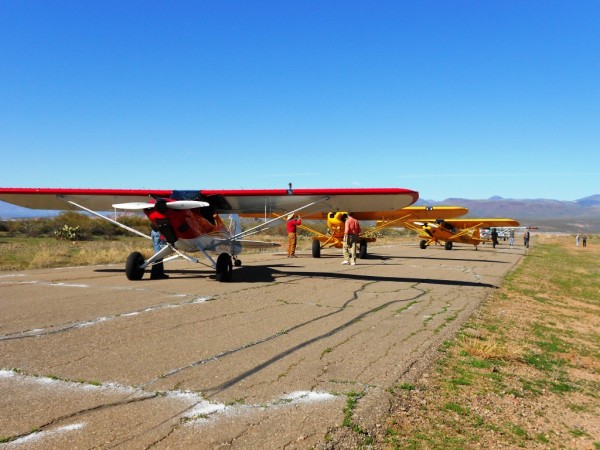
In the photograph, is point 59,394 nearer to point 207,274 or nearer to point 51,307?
point 51,307

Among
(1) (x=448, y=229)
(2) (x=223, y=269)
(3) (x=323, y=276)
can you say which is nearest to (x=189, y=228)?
(2) (x=223, y=269)

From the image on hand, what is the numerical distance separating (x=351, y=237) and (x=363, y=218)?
7.12 meters

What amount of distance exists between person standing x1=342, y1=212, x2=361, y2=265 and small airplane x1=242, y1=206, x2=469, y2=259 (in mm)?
1796

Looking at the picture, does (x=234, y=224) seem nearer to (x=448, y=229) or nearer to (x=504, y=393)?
(x=504, y=393)

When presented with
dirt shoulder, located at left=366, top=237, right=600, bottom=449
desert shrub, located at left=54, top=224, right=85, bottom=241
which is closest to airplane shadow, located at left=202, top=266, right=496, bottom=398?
dirt shoulder, located at left=366, top=237, right=600, bottom=449

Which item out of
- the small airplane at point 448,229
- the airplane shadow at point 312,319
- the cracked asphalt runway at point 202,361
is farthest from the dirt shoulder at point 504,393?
the small airplane at point 448,229

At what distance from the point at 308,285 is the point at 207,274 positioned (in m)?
3.43

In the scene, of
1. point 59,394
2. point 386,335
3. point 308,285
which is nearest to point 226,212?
point 308,285

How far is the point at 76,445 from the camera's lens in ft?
9.42

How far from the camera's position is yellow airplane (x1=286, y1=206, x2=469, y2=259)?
2222 cm

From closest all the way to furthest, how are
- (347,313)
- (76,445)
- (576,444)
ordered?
(76,445) < (576,444) < (347,313)

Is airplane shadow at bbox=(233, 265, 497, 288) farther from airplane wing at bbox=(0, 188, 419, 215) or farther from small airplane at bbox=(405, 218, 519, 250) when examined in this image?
small airplane at bbox=(405, 218, 519, 250)

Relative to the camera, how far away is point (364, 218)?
2444cm

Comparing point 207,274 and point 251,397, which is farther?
point 207,274
